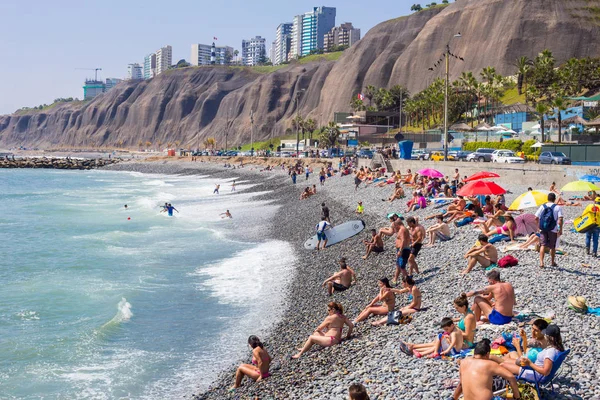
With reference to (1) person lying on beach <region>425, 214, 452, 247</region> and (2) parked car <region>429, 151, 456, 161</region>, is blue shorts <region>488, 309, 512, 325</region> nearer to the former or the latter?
(1) person lying on beach <region>425, 214, 452, 247</region>

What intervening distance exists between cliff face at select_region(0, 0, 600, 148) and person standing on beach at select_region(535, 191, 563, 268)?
88.0 meters

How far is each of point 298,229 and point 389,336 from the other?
55.4 ft

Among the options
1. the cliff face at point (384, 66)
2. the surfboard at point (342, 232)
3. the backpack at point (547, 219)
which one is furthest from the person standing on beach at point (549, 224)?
the cliff face at point (384, 66)

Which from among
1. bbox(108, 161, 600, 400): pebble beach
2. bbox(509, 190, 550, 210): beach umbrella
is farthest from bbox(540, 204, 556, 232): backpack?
bbox(509, 190, 550, 210): beach umbrella

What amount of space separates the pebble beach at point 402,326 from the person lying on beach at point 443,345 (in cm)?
16

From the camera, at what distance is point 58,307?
1711 cm

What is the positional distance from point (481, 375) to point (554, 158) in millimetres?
30175

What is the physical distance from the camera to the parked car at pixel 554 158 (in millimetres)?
33656

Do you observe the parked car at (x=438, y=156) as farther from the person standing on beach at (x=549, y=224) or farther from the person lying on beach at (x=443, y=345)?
the person lying on beach at (x=443, y=345)

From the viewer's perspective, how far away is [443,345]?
29.7 feet

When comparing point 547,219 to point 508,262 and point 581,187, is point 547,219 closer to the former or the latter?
point 508,262

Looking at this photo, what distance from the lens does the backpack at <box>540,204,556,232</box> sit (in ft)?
39.5

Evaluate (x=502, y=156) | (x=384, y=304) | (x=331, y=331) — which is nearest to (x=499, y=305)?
(x=384, y=304)

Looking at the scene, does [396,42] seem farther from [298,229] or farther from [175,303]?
[175,303]
